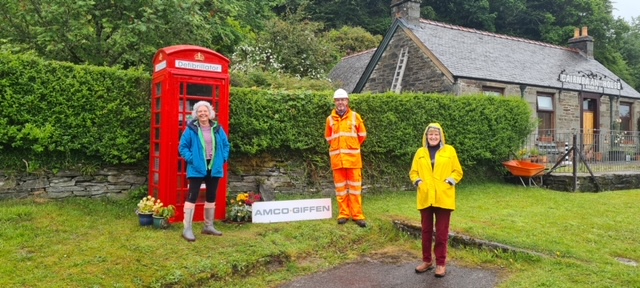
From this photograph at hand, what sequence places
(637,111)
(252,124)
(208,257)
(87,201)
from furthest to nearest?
1. (637,111)
2. (252,124)
3. (87,201)
4. (208,257)

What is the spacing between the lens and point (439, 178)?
538 cm

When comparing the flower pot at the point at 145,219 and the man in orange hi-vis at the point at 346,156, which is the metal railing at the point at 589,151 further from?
the flower pot at the point at 145,219

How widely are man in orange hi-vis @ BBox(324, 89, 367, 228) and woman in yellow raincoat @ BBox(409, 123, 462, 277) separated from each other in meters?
2.06

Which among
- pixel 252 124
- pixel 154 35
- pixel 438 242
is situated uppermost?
pixel 154 35

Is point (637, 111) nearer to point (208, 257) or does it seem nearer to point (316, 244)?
point (316, 244)

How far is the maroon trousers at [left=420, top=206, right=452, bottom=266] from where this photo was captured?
17.8 ft

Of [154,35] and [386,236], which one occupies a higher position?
[154,35]

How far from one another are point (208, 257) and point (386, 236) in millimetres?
2939

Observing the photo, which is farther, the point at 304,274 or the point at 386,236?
the point at 386,236

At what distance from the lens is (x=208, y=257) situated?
5.83 metres

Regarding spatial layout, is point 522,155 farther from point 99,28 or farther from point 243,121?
point 99,28

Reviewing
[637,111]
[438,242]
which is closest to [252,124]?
[438,242]

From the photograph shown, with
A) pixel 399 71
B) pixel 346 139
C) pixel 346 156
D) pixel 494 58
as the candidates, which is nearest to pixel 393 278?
pixel 346 156

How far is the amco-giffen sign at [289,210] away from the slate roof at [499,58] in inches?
392
